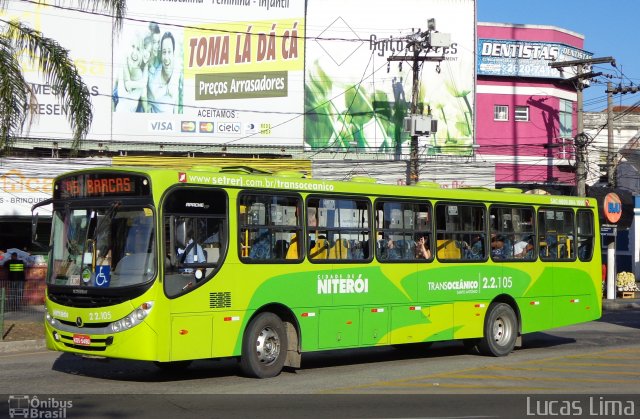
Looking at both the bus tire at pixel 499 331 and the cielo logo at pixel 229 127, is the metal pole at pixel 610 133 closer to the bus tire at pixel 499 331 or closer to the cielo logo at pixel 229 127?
the cielo logo at pixel 229 127

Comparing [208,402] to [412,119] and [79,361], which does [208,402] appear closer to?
[79,361]

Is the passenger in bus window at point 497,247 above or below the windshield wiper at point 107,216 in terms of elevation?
below

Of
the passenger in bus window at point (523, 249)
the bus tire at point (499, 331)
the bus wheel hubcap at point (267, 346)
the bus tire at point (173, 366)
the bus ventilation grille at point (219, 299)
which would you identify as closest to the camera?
the bus ventilation grille at point (219, 299)

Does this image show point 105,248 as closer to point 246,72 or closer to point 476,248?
point 476,248

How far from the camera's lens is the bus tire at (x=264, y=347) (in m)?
13.4

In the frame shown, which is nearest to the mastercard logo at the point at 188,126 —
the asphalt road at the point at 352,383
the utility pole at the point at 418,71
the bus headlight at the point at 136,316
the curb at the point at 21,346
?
the utility pole at the point at 418,71

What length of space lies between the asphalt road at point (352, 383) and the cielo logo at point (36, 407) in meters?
0.16

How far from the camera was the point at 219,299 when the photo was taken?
13000mm

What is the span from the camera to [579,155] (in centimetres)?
3709

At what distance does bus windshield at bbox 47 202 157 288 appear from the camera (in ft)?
40.4

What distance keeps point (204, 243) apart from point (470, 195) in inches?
250

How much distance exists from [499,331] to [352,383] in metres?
5.33

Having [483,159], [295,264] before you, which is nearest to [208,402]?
[295,264]

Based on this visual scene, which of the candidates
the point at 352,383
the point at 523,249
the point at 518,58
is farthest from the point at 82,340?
the point at 518,58
